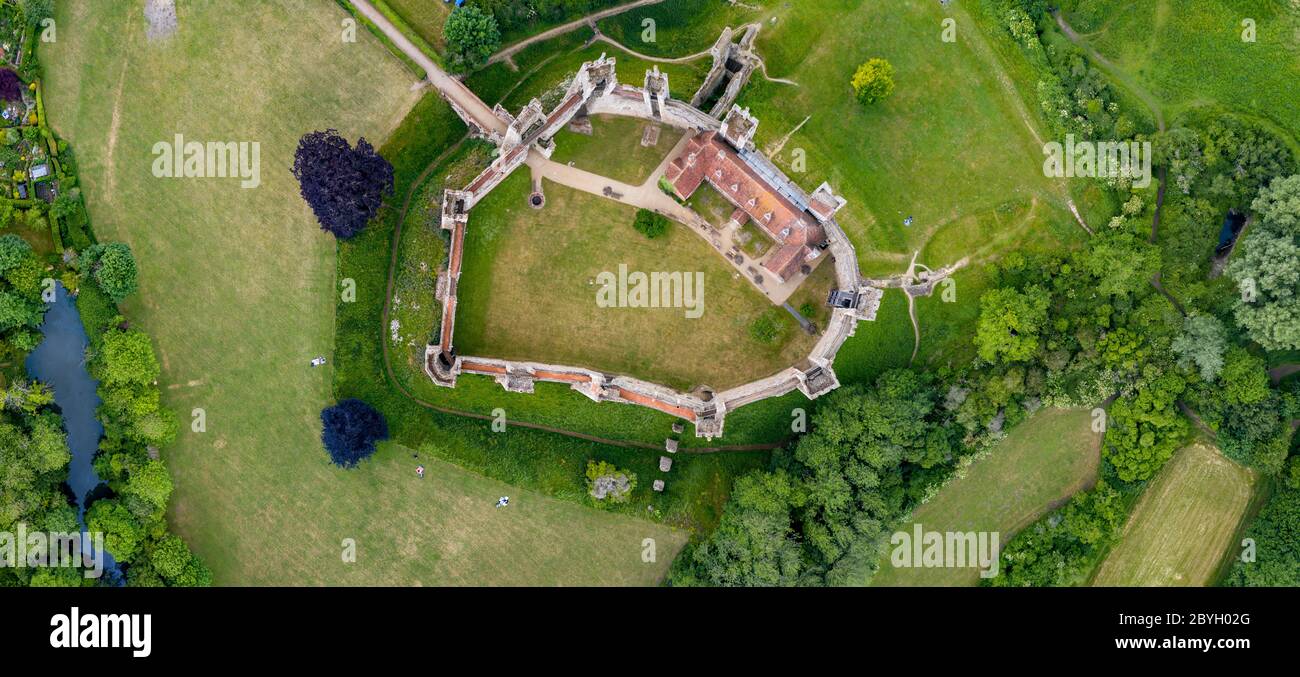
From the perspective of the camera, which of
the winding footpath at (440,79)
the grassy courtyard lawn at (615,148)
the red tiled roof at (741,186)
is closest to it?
the red tiled roof at (741,186)

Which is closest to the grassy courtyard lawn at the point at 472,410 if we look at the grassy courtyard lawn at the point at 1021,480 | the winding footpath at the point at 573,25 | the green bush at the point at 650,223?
the winding footpath at the point at 573,25

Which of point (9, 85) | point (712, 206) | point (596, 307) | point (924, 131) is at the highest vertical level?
point (9, 85)

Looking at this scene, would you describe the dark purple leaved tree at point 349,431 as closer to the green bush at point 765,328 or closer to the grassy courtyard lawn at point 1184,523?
the green bush at point 765,328

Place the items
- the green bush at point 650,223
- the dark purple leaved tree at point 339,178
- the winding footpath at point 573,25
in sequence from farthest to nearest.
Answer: the winding footpath at point 573,25
the green bush at point 650,223
the dark purple leaved tree at point 339,178

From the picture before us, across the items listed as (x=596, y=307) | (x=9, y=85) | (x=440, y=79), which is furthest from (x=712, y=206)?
(x=9, y=85)

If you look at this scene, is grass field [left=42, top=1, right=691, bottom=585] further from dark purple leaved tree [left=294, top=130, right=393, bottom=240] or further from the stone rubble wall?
the stone rubble wall

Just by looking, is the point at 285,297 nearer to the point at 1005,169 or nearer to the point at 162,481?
the point at 162,481

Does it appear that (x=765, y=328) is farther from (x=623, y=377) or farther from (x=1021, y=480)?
(x=1021, y=480)
